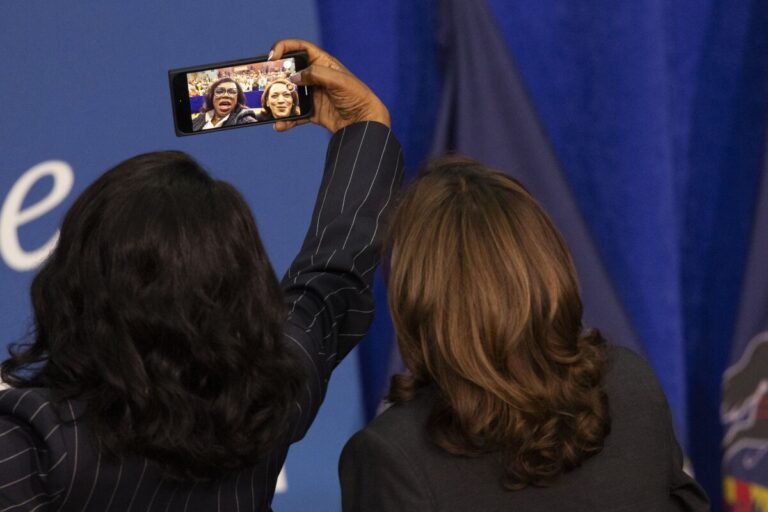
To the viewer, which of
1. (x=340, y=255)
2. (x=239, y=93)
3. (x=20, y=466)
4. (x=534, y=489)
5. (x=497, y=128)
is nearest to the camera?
(x=20, y=466)

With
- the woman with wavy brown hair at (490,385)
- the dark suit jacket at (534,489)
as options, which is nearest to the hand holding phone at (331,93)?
the woman with wavy brown hair at (490,385)

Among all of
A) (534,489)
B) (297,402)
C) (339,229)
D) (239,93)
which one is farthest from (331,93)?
(534,489)

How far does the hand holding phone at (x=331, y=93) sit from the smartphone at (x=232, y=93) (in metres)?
0.01

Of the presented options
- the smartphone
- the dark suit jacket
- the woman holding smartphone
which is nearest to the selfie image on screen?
the smartphone

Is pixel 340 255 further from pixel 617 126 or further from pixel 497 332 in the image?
pixel 617 126

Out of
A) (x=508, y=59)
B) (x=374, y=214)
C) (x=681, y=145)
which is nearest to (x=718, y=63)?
(x=681, y=145)

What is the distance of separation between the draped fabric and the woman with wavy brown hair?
736 mm

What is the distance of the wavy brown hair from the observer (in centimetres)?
97

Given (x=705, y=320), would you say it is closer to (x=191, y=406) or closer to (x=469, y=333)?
(x=469, y=333)

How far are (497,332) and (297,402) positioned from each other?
21 cm

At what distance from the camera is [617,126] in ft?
5.78

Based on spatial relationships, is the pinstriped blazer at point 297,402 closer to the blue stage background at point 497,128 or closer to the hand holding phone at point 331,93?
the hand holding phone at point 331,93

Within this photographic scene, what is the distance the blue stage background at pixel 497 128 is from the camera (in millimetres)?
1736

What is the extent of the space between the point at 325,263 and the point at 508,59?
27.4 inches
